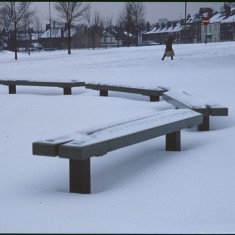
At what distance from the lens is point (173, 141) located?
629 centimetres

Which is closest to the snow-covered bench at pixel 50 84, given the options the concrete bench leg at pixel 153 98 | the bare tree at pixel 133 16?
the concrete bench leg at pixel 153 98

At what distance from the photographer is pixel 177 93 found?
8.91 m

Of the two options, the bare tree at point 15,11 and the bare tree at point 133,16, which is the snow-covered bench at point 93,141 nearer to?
the bare tree at point 15,11

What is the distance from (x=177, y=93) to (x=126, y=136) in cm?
408

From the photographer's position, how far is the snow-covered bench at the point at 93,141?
448cm

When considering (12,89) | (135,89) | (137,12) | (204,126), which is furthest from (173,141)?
(137,12)

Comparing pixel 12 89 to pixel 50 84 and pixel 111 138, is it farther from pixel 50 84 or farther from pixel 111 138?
pixel 111 138

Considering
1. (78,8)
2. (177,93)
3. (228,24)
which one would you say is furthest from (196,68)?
(228,24)

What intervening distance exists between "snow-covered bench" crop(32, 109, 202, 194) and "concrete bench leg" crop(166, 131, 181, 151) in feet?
0.82

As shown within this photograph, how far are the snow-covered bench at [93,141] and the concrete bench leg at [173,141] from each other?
25cm

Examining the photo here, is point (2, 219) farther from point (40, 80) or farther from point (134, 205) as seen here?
point (40, 80)

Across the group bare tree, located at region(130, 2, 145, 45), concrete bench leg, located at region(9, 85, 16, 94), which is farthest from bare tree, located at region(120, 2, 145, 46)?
concrete bench leg, located at region(9, 85, 16, 94)

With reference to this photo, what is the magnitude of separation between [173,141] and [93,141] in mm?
1910

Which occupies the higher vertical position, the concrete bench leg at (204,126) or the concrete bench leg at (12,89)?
the concrete bench leg at (12,89)
